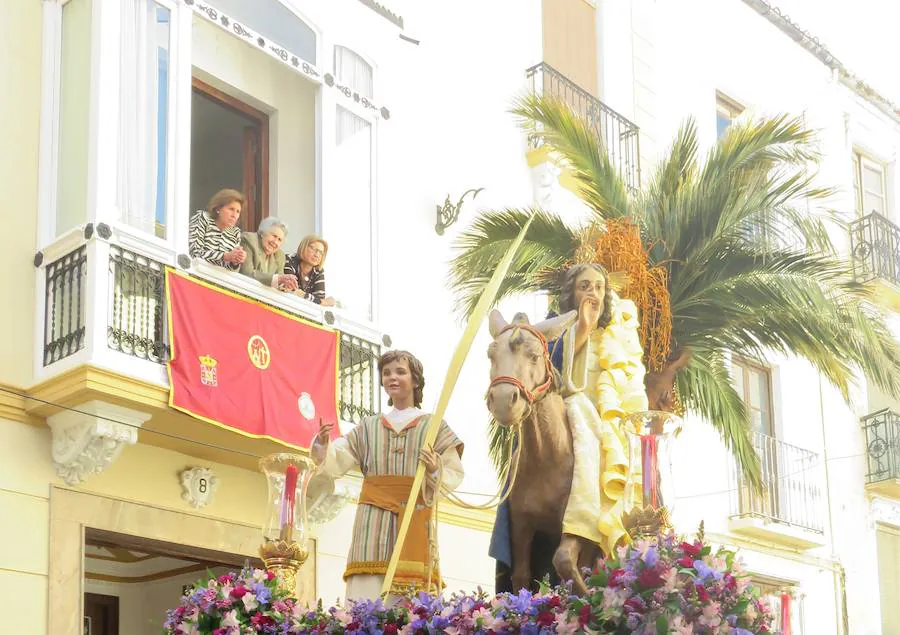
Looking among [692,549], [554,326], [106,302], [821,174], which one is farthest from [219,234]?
[821,174]

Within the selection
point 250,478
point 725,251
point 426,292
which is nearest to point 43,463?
point 250,478

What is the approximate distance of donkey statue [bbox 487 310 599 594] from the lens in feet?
25.3

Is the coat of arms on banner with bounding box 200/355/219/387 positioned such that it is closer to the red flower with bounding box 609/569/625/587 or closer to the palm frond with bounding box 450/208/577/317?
the palm frond with bounding box 450/208/577/317

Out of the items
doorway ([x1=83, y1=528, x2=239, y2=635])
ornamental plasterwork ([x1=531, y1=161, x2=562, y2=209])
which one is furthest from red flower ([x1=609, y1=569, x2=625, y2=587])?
ornamental plasterwork ([x1=531, y1=161, x2=562, y2=209])

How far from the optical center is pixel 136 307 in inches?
454

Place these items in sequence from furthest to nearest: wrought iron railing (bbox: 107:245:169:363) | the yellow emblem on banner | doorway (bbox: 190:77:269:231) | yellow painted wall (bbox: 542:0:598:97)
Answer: yellow painted wall (bbox: 542:0:598:97), doorway (bbox: 190:77:269:231), the yellow emblem on banner, wrought iron railing (bbox: 107:245:169:363)

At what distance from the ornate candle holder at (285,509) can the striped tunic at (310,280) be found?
16.9 feet

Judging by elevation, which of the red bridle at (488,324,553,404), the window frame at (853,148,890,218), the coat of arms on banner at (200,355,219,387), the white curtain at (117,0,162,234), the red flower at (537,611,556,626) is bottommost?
the red flower at (537,611,556,626)

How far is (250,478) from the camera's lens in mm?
12984

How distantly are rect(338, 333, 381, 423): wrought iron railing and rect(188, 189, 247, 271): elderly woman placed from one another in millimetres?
1298

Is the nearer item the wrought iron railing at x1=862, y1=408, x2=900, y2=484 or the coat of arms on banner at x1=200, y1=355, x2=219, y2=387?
the coat of arms on banner at x1=200, y1=355, x2=219, y2=387

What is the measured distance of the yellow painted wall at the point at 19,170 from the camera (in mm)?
11602

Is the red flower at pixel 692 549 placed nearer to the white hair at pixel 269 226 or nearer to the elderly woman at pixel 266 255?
the elderly woman at pixel 266 255

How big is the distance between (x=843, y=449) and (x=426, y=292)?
26.0 ft
